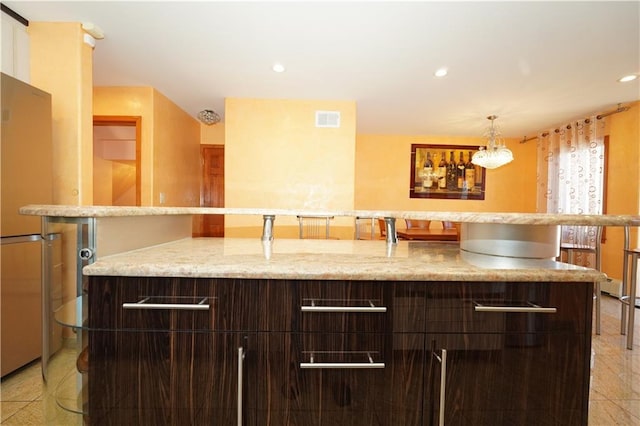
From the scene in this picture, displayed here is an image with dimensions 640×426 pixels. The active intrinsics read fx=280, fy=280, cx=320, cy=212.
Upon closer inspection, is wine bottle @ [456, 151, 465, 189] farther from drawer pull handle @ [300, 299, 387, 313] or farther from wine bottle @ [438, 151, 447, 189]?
drawer pull handle @ [300, 299, 387, 313]

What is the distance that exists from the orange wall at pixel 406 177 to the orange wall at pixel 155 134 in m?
3.07

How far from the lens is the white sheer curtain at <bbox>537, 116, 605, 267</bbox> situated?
145 inches

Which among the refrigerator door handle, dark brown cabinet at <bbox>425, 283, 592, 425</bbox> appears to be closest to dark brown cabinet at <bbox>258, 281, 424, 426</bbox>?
dark brown cabinet at <bbox>425, 283, 592, 425</bbox>

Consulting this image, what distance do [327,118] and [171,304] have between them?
3.20 m

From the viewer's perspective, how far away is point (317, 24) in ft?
6.85

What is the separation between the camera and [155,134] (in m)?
3.32

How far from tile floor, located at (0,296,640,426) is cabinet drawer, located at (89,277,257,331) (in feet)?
1.09

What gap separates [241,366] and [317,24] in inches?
88.9

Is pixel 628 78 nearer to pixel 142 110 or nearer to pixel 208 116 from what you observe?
pixel 208 116

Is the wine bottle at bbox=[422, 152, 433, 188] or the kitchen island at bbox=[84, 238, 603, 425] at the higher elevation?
the wine bottle at bbox=[422, 152, 433, 188]

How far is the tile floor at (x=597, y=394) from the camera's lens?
105 cm

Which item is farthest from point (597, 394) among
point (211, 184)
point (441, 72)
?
point (211, 184)

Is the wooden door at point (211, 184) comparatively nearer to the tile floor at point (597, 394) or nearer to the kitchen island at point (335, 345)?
the tile floor at point (597, 394)

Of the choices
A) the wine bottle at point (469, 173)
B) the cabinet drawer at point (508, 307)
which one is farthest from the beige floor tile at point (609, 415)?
the wine bottle at point (469, 173)
